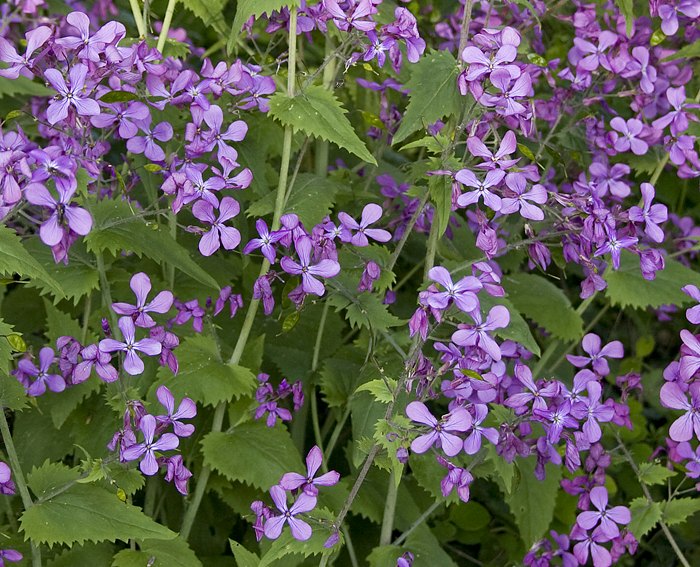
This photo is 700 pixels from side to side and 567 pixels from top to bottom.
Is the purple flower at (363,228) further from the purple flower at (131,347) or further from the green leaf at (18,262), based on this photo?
the green leaf at (18,262)

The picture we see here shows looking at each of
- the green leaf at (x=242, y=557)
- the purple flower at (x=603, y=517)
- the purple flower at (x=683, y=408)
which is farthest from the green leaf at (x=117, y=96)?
the purple flower at (x=603, y=517)

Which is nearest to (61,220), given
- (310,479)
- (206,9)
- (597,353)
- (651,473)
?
(310,479)

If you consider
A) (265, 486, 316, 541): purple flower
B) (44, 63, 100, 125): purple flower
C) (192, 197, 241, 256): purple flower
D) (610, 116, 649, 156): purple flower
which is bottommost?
(265, 486, 316, 541): purple flower

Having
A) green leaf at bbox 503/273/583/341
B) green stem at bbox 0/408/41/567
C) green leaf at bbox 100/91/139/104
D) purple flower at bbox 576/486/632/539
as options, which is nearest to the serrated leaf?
purple flower at bbox 576/486/632/539

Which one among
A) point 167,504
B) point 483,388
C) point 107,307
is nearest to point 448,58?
point 483,388

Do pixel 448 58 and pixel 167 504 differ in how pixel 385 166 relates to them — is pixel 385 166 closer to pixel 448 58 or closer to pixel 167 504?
pixel 448 58

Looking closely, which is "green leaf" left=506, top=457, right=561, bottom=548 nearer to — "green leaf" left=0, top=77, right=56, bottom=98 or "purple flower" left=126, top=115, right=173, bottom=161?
"purple flower" left=126, top=115, right=173, bottom=161
